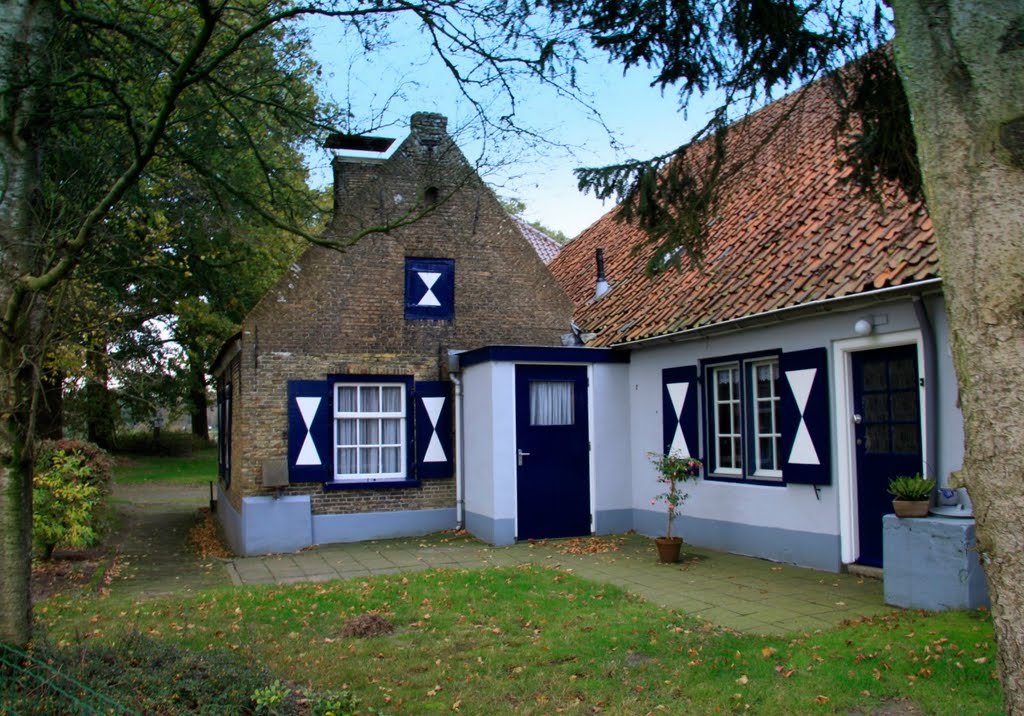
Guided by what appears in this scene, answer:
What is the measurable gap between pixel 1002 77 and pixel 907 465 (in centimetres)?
596

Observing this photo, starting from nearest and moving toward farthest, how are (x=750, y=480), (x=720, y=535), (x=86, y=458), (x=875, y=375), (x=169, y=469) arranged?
(x=875, y=375)
(x=750, y=480)
(x=720, y=535)
(x=86, y=458)
(x=169, y=469)

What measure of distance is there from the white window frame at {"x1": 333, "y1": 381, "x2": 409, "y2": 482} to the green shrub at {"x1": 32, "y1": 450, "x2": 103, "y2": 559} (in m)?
3.43

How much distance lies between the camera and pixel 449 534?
12805 millimetres

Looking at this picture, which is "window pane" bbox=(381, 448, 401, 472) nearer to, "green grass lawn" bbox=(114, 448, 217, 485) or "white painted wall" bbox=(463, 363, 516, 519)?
"white painted wall" bbox=(463, 363, 516, 519)

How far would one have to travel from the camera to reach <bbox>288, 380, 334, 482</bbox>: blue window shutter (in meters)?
12.1

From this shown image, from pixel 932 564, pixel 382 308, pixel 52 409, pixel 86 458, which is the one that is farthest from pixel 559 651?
pixel 52 409

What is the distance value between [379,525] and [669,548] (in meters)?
4.80

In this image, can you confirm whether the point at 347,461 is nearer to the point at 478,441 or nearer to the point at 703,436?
the point at 478,441

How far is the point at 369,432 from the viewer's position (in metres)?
12.8

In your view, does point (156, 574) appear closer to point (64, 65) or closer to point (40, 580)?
point (40, 580)

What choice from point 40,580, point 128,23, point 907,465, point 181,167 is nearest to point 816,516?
point 907,465

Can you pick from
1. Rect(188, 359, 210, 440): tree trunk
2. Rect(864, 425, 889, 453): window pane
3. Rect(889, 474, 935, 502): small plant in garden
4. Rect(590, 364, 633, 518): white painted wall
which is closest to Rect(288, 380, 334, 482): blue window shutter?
Rect(590, 364, 633, 518): white painted wall

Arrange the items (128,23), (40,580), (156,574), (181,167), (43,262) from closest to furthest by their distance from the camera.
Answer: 1. (43,262)
2. (128,23)
3. (181,167)
4. (40,580)
5. (156,574)

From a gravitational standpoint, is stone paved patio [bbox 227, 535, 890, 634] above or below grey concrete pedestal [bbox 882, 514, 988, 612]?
below
